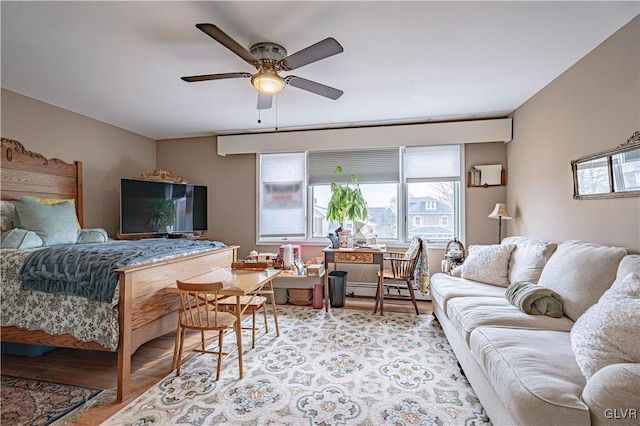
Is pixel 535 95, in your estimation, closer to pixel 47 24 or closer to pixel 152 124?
pixel 47 24

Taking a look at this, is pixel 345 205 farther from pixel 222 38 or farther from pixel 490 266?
pixel 222 38

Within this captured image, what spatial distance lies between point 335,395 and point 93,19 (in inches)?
117

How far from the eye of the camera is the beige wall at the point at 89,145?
3.32m

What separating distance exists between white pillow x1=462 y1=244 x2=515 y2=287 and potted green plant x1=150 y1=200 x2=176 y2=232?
3848 millimetres

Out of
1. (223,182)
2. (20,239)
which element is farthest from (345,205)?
(20,239)

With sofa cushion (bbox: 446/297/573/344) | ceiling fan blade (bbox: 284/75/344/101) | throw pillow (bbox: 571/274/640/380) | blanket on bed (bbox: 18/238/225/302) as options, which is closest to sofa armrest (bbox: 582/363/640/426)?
throw pillow (bbox: 571/274/640/380)

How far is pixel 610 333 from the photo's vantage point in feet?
4.49

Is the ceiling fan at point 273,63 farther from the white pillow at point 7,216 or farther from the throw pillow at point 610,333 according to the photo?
the white pillow at point 7,216

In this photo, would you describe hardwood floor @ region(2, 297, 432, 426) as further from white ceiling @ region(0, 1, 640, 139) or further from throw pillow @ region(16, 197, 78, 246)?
white ceiling @ region(0, 1, 640, 139)

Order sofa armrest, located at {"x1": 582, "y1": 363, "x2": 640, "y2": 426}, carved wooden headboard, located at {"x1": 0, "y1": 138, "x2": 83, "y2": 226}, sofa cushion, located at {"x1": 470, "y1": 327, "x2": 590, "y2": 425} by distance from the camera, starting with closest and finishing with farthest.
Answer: sofa armrest, located at {"x1": 582, "y1": 363, "x2": 640, "y2": 426}, sofa cushion, located at {"x1": 470, "y1": 327, "x2": 590, "y2": 425}, carved wooden headboard, located at {"x1": 0, "y1": 138, "x2": 83, "y2": 226}

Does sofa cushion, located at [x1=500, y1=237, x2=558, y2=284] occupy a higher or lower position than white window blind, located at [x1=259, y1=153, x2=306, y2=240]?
lower

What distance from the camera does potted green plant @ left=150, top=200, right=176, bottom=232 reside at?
4.27 meters

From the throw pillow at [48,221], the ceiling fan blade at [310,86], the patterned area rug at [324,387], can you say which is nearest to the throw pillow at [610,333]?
the patterned area rug at [324,387]

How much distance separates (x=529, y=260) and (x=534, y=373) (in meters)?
1.58
